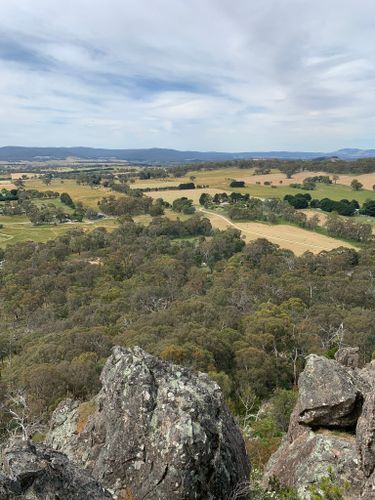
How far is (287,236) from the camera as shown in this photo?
10662 centimetres

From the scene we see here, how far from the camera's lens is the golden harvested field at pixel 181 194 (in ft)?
539

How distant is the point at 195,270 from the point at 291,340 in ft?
122

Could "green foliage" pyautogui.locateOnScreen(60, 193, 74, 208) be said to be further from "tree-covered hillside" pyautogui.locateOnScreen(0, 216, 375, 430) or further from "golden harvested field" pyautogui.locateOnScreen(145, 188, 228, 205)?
"tree-covered hillside" pyautogui.locateOnScreen(0, 216, 375, 430)

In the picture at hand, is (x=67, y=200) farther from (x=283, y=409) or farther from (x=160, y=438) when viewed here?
(x=160, y=438)

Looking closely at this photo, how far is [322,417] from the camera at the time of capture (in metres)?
14.2

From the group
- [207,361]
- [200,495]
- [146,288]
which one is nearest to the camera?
[200,495]

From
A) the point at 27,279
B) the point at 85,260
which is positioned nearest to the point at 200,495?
the point at 27,279

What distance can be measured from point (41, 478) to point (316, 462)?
26.7 feet

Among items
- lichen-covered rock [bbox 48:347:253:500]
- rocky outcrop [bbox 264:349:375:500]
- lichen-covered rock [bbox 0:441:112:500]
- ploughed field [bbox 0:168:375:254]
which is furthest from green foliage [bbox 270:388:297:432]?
ploughed field [bbox 0:168:375:254]

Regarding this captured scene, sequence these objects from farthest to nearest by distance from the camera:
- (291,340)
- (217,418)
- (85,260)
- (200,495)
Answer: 1. (85,260)
2. (291,340)
3. (217,418)
4. (200,495)

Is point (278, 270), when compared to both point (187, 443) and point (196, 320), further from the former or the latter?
point (187, 443)

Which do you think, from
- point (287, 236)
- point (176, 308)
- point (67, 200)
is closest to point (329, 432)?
point (176, 308)

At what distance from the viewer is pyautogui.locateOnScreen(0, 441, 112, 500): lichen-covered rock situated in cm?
748

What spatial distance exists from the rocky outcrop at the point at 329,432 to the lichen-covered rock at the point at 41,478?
5.97 metres
